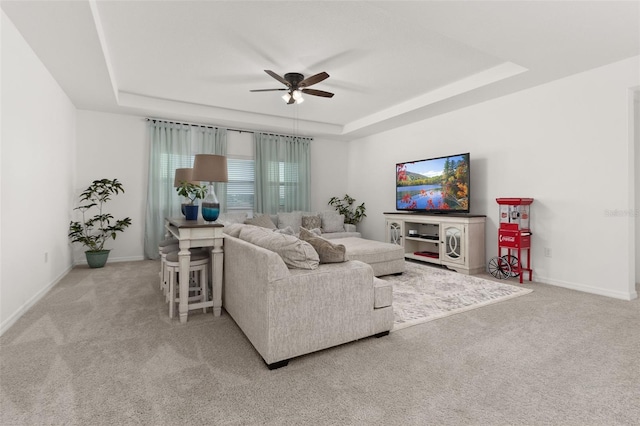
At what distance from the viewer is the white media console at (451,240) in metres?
4.43

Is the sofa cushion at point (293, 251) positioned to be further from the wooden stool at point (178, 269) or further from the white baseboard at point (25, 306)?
the white baseboard at point (25, 306)

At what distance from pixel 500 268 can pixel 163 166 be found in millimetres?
5598

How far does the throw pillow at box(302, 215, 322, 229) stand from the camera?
20.0ft

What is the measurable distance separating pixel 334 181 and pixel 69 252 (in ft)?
16.7

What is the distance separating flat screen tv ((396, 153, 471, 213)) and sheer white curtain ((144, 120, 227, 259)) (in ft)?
12.7

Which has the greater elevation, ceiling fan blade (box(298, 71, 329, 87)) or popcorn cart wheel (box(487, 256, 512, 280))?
ceiling fan blade (box(298, 71, 329, 87))

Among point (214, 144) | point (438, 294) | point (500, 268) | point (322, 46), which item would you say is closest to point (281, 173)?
point (214, 144)

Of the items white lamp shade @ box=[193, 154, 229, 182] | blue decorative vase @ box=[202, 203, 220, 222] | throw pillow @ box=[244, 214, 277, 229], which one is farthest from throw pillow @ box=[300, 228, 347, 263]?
throw pillow @ box=[244, 214, 277, 229]

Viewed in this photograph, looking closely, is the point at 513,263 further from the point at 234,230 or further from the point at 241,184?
the point at 241,184

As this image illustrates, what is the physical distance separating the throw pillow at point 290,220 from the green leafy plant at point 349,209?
1316mm

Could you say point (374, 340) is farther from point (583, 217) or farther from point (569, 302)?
point (583, 217)

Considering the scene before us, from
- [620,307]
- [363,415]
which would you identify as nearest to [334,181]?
[620,307]

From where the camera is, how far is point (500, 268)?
426 centimetres

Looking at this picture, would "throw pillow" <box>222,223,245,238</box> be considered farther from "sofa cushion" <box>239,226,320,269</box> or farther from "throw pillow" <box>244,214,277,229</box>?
"throw pillow" <box>244,214,277,229</box>
